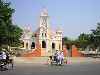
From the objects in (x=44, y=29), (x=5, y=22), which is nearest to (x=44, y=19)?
(x=44, y=29)

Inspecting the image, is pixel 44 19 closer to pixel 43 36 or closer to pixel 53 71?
pixel 43 36

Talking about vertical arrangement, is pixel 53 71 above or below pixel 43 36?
below

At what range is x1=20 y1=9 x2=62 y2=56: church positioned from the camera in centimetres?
10706

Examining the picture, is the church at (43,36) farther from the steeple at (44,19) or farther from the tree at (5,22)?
the tree at (5,22)

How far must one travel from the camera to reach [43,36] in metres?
108

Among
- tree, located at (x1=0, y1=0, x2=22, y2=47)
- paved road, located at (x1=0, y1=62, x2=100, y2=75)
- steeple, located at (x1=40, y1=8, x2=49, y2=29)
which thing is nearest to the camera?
paved road, located at (x1=0, y1=62, x2=100, y2=75)

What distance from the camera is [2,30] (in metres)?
51.2

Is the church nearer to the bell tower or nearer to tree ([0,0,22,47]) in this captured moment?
the bell tower

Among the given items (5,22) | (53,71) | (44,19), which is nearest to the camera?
(53,71)

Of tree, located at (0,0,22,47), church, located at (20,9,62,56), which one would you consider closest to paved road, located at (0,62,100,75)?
tree, located at (0,0,22,47)

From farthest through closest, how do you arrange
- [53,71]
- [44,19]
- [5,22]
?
[44,19] → [5,22] → [53,71]

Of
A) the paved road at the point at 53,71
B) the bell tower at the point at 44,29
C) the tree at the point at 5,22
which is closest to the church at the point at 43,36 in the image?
the bell tower at the point at 44,29

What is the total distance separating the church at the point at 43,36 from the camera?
4215 inches

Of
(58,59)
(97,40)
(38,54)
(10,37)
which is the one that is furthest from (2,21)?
(97,40)
